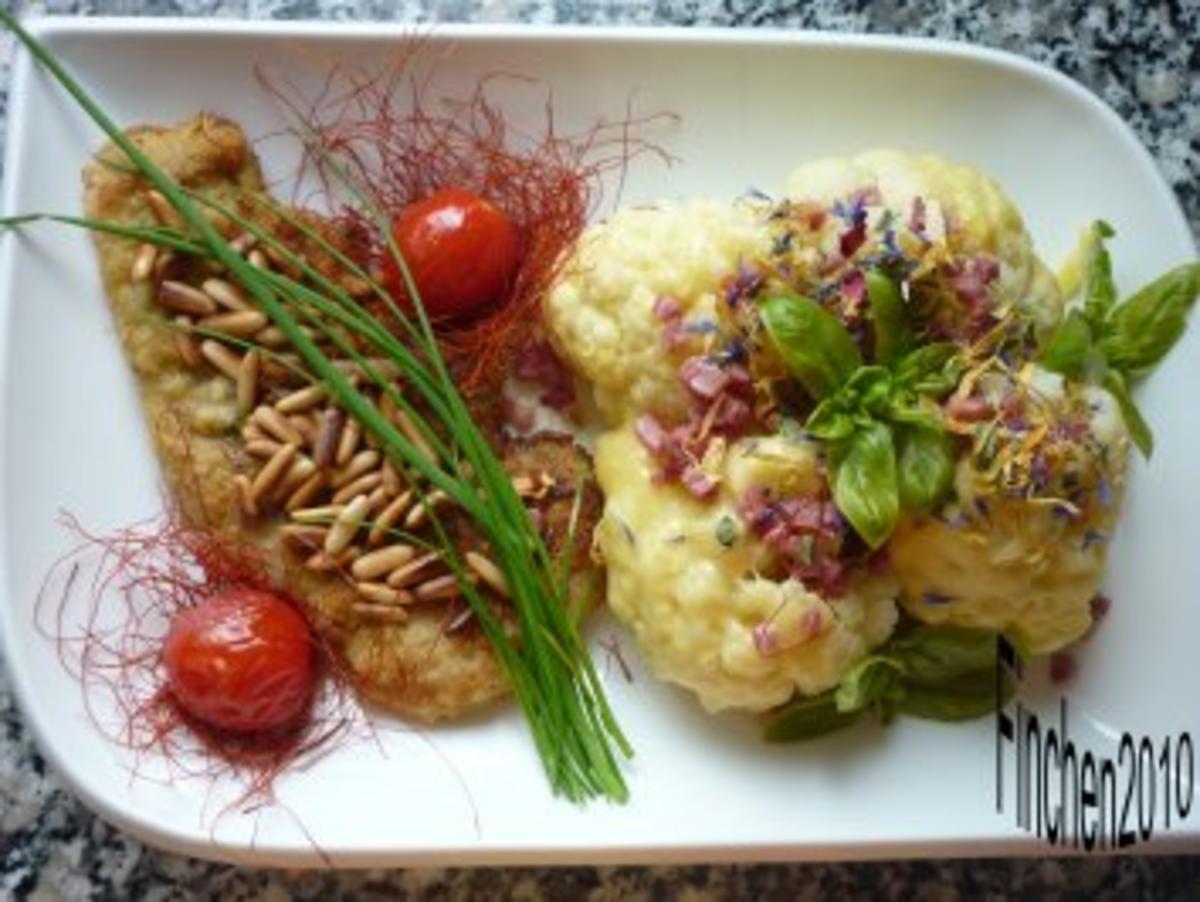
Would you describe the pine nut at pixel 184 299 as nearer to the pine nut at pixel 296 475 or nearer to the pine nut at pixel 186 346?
the pine nut at pixel 186 346

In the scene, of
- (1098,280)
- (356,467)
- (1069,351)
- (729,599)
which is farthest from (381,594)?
(1098,280)

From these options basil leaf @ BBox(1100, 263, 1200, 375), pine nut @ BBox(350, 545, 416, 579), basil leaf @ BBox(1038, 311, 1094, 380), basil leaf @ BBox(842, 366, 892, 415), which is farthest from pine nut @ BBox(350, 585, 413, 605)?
basil leaf @ BBox(1100, 263, 1200, 375)

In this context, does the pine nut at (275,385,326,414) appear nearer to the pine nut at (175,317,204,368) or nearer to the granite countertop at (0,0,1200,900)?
the pine nut at (175,317,204,368)

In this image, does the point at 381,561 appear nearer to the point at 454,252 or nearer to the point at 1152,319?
the point at 454,252

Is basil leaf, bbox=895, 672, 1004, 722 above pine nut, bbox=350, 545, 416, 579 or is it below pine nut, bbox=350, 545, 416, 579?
below

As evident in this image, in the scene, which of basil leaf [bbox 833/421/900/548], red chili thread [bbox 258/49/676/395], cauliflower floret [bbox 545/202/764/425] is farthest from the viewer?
red chili thread [bbox 258/49/676/395]

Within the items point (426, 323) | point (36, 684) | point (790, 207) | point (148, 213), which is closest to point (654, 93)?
point (790, 207)
